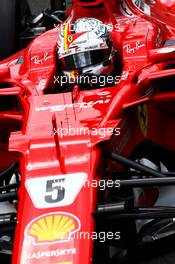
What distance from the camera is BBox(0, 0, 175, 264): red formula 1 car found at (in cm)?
295

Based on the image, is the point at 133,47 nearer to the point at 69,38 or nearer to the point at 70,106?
the point at 69,38

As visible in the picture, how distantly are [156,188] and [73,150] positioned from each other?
2.79ft

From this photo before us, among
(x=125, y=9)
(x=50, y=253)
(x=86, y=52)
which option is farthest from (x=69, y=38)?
(x=50, y=253)

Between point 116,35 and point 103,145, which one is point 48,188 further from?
point 116,35

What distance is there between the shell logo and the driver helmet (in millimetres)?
1089

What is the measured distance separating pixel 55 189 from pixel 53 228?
0.21m

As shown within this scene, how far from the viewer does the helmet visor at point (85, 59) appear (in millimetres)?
3816

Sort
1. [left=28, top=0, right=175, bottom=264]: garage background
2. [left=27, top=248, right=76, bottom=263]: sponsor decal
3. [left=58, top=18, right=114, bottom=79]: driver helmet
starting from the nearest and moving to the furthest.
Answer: [left=27, top=248, right=76, bottom=263]: sponsor decal
[left=28, top=0, right=175, bottom=264]: garage background
[left=58, top=18, right=114, bottom=79]: driver helmet

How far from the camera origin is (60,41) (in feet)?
13.0

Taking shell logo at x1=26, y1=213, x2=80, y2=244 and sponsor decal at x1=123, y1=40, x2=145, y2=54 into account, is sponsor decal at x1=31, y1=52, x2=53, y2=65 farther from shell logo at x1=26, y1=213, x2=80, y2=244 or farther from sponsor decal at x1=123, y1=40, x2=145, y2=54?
shell logo at x1=26, y1=213, x2=80, y2=244

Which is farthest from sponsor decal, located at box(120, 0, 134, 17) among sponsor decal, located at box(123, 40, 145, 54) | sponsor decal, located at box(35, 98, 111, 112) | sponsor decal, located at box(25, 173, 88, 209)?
sponsor decal, located at box(25, 173, 88, 209)

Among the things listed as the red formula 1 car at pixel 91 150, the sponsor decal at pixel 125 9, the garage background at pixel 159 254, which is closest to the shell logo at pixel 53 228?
the red formula 1 car at pixel 91 150

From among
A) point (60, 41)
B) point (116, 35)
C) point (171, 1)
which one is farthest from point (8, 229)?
point (171, 1)

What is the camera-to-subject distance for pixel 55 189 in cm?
304
